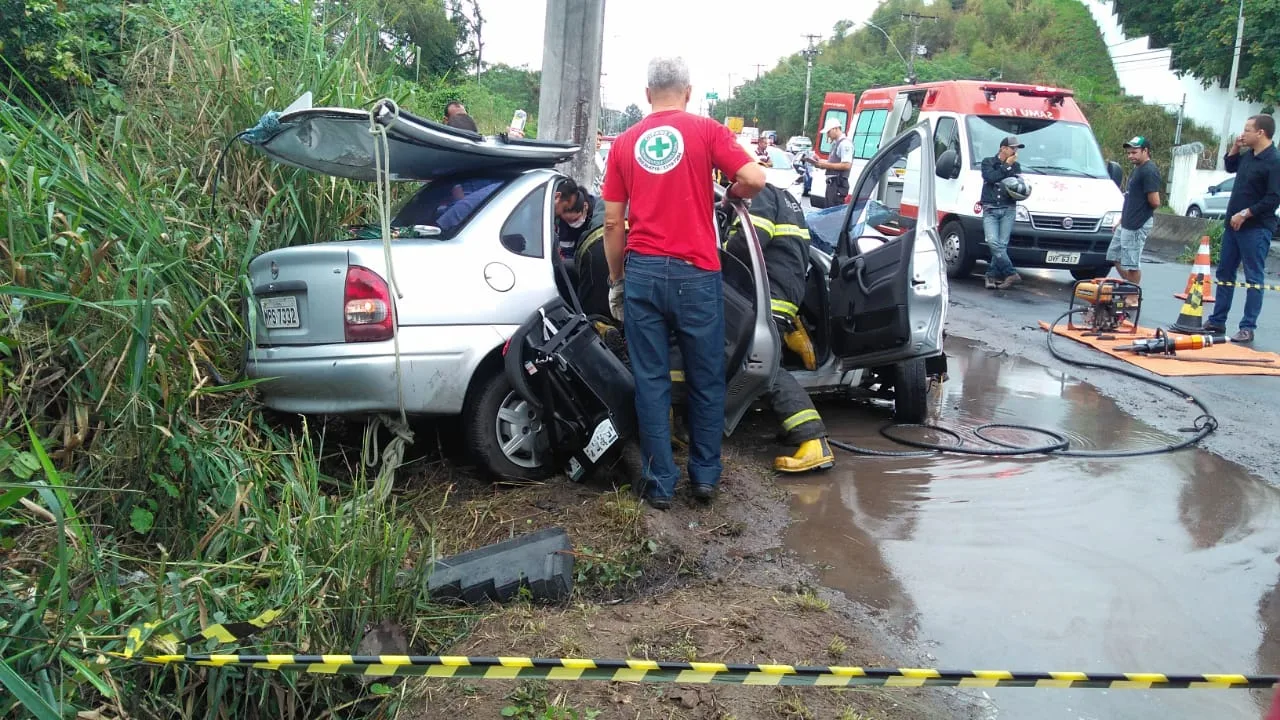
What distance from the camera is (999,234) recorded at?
1105 cm

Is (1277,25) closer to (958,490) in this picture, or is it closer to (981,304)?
(981,304)

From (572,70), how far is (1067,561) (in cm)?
511

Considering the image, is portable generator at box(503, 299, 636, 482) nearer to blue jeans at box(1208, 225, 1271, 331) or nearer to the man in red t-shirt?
the man in red t-shirt

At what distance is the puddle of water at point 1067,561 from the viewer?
10.1 feet

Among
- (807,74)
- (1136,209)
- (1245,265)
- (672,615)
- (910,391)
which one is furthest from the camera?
(807,74)

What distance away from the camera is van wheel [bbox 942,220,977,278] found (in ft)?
38.5

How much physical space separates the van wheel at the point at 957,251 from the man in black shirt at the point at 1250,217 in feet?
11.6

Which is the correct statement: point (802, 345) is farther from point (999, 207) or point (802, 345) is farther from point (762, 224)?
point (999, 207)

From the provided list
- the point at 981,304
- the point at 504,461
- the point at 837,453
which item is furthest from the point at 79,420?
the point at 981,304

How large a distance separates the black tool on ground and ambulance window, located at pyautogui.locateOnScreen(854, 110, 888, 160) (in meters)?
8.24

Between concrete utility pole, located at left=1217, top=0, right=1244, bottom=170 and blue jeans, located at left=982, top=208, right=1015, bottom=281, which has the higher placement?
concrete utility pole, located at left=1217, top=0, right=1244, bottom=170

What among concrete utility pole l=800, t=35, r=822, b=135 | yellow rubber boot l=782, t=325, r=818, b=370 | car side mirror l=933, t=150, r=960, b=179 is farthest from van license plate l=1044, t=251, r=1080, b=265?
concrete utility pole l=800, t=35, r=822, b=135

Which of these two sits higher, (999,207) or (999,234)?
(999,207)

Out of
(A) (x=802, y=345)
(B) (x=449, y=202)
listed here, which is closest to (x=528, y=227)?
(B) (x=449, y=202)
